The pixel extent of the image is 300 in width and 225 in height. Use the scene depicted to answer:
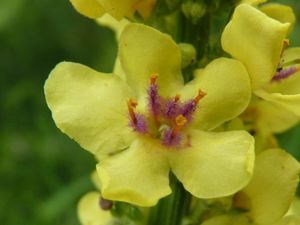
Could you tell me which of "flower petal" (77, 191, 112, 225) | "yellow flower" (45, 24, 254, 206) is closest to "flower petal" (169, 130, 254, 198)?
"yellow flower" (45, 24, 254, 206)

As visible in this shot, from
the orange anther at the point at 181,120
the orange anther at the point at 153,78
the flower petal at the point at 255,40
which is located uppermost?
the flower petal at the point at 255,40

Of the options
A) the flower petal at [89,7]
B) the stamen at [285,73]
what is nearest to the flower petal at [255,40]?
the stamen at [285,73]

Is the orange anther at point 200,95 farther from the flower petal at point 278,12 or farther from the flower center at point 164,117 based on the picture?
the flower petal at point 278,12

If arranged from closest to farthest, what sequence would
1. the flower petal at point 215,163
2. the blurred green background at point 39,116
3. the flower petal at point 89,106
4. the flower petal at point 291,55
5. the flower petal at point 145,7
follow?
the flower petal at point 215,163
the flower petal at point 89,106
the flower petal at point 145,7
the flower petal at point 291,55
the blurred green background at point 39,116

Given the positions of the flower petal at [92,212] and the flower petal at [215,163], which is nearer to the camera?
the flower petal at [215,163]

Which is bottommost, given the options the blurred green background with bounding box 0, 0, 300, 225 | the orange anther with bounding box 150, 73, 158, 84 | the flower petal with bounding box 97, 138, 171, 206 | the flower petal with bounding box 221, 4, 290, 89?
the blurred green background with bounding box 0, 0, 300, 225

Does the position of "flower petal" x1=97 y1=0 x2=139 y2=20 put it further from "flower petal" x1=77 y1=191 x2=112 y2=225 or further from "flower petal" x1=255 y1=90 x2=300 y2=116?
"flower petal" x1=77 y1=191 x2=112 y2=225

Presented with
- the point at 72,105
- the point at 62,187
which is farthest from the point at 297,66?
the point at 62,187
